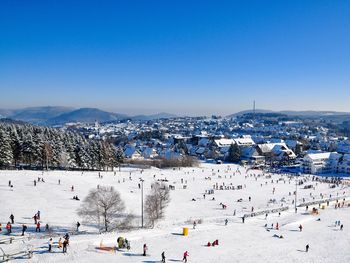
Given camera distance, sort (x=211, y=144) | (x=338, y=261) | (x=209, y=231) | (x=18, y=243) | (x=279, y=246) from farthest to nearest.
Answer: (x=211, y=144) → (x=209, y=231) → (x=279, y=246) → (x=338, y=261) → (x=18, y=243)

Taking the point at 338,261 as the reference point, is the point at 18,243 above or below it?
above

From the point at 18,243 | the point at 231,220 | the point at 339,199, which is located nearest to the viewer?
the point at 18,243

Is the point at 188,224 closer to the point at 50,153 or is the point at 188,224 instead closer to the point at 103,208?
the point at 103,208

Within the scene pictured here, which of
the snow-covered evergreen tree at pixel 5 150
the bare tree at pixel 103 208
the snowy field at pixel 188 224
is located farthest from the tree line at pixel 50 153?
the bare tree at pixel 103 208

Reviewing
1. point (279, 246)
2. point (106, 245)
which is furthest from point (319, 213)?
point (106, 245)

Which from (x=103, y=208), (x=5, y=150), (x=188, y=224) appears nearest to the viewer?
(x=103, y=208)

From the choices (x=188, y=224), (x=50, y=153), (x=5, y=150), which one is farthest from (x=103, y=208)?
(x=50, y=153)

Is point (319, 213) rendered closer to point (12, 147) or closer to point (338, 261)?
point (338, 261)
